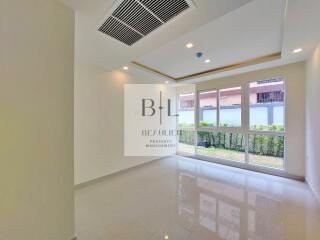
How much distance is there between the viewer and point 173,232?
1913mm

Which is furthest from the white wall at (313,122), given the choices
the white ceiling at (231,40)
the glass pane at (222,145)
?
the glass pane at (222,145)

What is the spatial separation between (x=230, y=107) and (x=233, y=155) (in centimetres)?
147

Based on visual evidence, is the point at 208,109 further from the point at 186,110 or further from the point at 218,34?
the point at 218,34

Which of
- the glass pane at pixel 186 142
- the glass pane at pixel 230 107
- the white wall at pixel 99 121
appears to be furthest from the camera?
the glass pane at pixel 186 142

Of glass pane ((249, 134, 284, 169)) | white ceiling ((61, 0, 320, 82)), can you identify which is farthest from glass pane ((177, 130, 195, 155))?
white ceiling ((61, 0, 320, 82))

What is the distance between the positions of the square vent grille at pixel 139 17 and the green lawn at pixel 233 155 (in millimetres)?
4194

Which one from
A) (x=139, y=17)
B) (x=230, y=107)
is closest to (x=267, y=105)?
(x=230, y=107)

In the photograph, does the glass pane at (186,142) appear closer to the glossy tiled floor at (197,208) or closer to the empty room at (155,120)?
the empty room at (155,120)

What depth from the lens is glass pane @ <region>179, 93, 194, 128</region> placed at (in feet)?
18.7

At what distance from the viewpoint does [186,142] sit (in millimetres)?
5965

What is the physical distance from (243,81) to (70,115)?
14.4 ft

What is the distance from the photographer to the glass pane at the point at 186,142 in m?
5.71

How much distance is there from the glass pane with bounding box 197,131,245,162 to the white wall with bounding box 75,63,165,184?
2.57 m

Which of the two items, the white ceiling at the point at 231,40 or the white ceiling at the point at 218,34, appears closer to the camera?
the white ceiling at the point at 218,34
